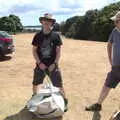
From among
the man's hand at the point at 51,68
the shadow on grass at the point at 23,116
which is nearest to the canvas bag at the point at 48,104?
the shadow on grass at the point at 23,116

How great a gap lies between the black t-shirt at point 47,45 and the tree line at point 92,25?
28809 millimetres

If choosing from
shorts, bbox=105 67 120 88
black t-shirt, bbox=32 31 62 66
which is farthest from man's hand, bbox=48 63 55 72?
shorts, bbox=105 67 120 88

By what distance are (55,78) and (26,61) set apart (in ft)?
26.6

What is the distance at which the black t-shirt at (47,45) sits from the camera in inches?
327

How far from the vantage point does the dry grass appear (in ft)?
28.4

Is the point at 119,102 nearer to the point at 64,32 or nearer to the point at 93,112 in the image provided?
the point at 93,112

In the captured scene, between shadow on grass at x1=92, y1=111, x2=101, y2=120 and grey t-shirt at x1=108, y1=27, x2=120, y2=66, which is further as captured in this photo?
shadow on grass at x1=92, y1=111, x2=101, y2=120

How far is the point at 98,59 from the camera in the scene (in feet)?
55.7

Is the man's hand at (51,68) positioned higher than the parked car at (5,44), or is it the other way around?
the man's hand at (51,68)

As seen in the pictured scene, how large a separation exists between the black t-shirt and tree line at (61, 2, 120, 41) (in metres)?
28.8

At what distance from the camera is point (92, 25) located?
39719mm

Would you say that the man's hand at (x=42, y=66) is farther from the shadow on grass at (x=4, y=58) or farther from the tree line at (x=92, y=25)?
the tree line at (x=92, y=25)

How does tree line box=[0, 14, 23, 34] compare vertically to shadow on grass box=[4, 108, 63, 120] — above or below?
below

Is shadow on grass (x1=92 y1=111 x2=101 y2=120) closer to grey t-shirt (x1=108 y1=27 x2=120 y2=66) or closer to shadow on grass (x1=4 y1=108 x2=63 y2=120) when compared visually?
shadow on grass (x1=4 y1=108 x2=63 y2=120)
